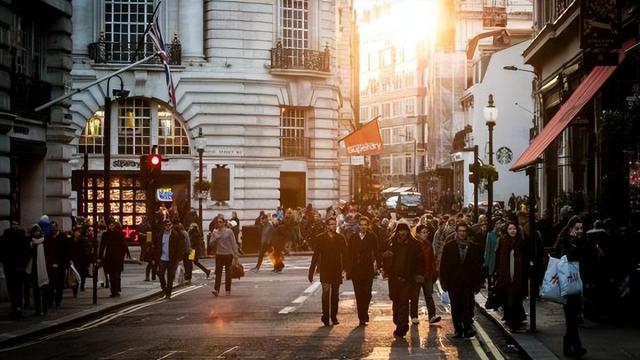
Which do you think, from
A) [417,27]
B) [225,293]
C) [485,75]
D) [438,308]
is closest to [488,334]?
[438,308]

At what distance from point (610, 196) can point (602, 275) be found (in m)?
4.62

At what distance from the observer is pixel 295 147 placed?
49.8 meters

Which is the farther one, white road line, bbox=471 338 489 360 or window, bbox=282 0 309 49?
window, bbox=282 0 309 49

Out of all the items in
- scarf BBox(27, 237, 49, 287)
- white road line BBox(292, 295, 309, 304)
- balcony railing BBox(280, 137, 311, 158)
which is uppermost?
balcony railing BBox(280, 137, 311, 158)

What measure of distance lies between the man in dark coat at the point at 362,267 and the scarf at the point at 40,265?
245 inches

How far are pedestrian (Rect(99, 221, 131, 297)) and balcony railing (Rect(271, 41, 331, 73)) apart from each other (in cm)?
2348

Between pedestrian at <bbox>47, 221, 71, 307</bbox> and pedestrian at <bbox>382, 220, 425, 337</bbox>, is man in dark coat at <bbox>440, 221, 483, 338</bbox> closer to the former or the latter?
pedestrian at <bbox>382, 220, 425, 337</bbox>

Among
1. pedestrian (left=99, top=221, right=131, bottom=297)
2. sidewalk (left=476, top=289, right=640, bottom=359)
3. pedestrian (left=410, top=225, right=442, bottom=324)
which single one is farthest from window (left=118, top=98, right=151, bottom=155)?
sidewalk (left=476, top=289, right=640, bottom=359)

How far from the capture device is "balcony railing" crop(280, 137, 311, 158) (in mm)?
49531

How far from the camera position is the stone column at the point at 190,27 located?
154ft

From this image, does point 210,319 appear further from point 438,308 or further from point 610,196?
point 610,196

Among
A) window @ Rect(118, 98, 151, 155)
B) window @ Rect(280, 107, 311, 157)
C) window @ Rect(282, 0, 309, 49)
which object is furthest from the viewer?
window @ Rect(280, 107, 311, 157)

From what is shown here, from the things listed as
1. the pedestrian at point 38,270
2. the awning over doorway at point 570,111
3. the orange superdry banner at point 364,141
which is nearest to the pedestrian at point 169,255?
the pedestrian at point 38,270

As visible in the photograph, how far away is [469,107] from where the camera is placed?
2916 inches
